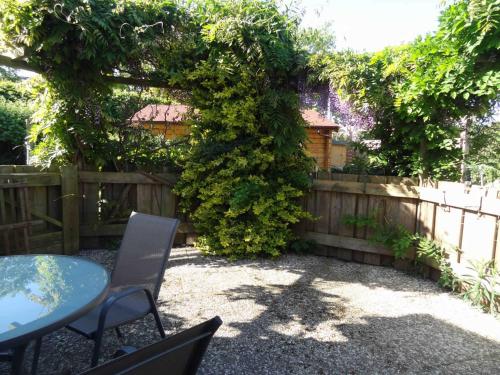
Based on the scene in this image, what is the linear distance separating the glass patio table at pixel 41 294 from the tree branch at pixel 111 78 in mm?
2938

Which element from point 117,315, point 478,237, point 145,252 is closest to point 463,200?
point 478,237

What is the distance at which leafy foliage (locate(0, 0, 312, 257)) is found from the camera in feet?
14.7

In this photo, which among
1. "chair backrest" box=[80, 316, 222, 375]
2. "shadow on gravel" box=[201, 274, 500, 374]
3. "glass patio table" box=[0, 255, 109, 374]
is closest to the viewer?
"chair backrest" box=[80, 316, 222, 375]

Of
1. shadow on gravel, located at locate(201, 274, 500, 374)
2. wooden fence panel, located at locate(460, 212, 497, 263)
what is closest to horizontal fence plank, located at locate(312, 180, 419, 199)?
wooden fence panel, located at locate(460, 212, 497, 263)

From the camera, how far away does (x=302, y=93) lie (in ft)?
16.9

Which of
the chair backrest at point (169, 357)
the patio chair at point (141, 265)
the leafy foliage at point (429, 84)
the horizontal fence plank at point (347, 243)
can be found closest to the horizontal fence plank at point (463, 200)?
the leafy foliage at point (429, 84)

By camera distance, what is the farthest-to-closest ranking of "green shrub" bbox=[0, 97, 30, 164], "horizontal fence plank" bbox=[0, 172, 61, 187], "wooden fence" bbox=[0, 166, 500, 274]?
"green shrub" bbox=[0, 97, 30, 164] < "horizontal fence plank" bbox=[0, 172, 61, 187] < "wooden fence" bbox=[0, 166, 500, 274]

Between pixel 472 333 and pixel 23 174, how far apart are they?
16.1 ft

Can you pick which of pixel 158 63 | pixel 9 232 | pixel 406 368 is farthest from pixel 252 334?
pixel 158 63

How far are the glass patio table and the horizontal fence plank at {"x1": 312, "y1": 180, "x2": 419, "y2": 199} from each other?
11.4 feet

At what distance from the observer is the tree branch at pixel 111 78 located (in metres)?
4.25

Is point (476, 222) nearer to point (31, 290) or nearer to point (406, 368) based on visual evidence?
point (406, 368)

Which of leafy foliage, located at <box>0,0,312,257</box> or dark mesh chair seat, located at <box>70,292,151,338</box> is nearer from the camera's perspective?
dark mesh chair seat, located at <box>70,292,151,338</box>

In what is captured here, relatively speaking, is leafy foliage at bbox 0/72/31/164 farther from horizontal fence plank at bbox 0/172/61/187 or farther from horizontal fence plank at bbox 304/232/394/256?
horizontal fence plank at bbox 304/232/394/256
